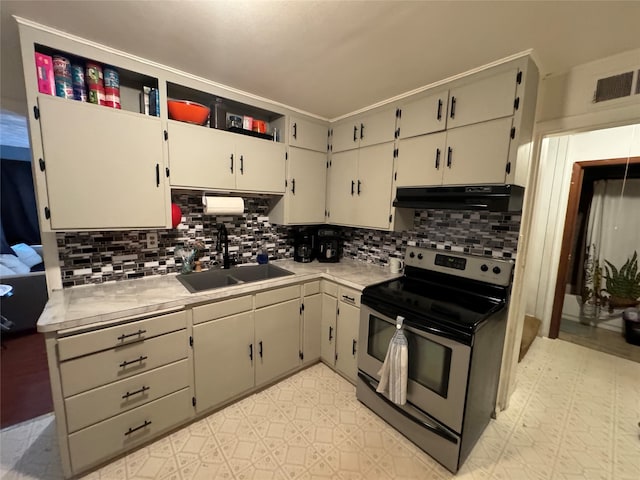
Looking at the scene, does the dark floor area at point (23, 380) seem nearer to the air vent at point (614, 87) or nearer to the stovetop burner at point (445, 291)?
the stovetop burner at point (445, 291)

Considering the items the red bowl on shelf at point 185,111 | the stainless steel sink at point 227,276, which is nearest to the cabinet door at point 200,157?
the red bowl on shelf at point 185,111

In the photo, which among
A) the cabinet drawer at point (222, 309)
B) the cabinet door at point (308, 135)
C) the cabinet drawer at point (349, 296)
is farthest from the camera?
the cabinet door at point (308, 135)

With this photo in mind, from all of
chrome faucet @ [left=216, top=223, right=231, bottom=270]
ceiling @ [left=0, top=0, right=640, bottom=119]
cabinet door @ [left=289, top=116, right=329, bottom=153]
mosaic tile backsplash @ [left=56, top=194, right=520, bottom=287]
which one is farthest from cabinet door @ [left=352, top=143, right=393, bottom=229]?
chrome faucet @ [left=216, top=223, right=231, bottom=270]

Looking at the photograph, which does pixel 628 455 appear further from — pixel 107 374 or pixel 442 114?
pixel 107 374

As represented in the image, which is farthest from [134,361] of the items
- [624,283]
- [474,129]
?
[624,283]

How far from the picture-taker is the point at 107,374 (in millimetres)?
1441

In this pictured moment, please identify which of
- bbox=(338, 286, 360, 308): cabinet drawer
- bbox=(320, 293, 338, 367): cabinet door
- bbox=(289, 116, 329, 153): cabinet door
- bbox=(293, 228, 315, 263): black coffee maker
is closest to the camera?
bbox=(338, 286, 360, 308): cabinet drawer

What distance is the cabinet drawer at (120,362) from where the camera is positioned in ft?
4.43

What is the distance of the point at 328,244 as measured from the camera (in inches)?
109

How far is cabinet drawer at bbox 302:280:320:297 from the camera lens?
231cm

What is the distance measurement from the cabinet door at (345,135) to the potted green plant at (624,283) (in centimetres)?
351

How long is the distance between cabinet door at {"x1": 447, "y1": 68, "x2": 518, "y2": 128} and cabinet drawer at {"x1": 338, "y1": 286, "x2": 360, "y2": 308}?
4.61 ft

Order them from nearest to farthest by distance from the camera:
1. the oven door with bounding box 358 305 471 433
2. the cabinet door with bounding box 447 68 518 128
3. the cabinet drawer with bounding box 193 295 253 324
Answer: the oven door with bounding box 358 305 471 433 < the cabinet door with bounding box 447 68 518 128 < the cabinet drawer with bounding box 193 295 253 324

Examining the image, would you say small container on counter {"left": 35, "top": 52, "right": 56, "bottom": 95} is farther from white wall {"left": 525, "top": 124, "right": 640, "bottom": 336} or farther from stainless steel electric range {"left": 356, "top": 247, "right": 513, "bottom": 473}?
white wall {"left": 525, "top": 124, "right": 640, "bottom": 336}
